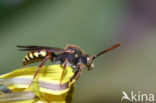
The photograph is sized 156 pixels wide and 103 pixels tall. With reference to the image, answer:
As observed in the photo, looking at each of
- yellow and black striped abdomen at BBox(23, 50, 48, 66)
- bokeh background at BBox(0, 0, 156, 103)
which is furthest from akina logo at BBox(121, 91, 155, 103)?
yellow and black striped abdomen at BBox(23, 50, 48, 66)

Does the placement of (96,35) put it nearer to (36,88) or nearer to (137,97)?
(137,97)

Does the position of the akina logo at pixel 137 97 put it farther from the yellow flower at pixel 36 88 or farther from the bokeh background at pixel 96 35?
the yellow flower at pixel 36 88

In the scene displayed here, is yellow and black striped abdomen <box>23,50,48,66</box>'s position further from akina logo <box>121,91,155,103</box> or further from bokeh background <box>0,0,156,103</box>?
akina logo <box>121,91,155,103</box>

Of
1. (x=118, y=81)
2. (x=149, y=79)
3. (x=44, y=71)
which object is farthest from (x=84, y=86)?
(x=44, y=71)

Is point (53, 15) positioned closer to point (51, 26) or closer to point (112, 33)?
point (51, 26)

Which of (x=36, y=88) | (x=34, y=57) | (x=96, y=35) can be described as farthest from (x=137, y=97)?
(x=36, y=88)

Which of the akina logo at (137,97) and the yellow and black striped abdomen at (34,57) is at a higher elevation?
the yellow and black striped abdomen at (34,57)

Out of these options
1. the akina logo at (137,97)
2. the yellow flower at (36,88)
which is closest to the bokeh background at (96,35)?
the akina logo at (137,97)
